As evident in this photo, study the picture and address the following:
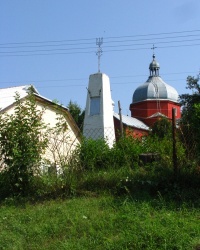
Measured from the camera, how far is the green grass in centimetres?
472

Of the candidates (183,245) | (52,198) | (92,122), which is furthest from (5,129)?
(92,122)

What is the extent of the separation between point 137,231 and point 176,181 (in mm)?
1775

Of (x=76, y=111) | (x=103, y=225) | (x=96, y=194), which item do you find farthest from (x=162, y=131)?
(x=76, y=111)

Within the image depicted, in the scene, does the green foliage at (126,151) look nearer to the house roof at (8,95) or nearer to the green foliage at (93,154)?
the green foliage at (93,154)

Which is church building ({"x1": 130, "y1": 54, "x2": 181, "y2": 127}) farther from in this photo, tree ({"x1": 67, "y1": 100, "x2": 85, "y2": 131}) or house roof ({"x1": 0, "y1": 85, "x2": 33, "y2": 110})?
house roof ({"x1": 0, "y1": 85, "x2": 33, "y2": 110})

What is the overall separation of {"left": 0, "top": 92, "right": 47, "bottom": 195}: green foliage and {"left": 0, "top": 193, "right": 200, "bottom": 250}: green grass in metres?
0.75

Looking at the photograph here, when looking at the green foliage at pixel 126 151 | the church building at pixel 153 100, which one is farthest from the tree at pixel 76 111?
the green foliage at pixel 126 151

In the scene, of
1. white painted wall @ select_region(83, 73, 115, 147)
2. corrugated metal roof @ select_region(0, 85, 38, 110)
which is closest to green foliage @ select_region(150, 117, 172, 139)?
white painted wall @ select_region(83, 73, 115, 147)

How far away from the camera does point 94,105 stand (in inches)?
709

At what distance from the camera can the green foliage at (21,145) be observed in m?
7.15

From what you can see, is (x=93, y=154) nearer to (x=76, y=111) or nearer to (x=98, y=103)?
(x=98, y=103)

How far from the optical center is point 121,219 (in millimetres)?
5414

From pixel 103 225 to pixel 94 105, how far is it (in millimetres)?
12852

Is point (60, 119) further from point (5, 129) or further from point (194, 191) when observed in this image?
point (194, 191)
